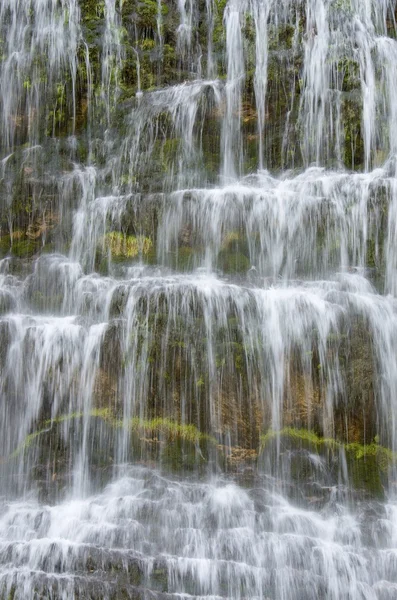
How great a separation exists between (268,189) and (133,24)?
831 centimetres

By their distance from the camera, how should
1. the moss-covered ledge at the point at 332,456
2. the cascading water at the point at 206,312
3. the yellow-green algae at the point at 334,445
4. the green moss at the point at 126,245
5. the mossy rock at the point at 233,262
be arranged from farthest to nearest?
the green moss at the point at 126,245, the mossy rock at the point at 233,262, the yellow-green algae at the point at 334,445, the moss-covered ledge at the point at 332,456, the cascading water at the point at 206,312

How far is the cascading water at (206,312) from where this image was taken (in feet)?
27.9

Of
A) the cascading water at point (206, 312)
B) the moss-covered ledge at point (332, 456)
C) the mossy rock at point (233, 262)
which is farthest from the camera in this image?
the mossy rock at point (233, 262)

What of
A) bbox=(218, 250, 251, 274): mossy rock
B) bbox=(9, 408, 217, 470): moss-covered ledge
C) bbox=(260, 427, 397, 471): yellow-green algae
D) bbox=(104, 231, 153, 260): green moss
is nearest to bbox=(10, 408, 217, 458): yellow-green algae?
bbox=(9, 408, 217, 470): moss-covered ledge

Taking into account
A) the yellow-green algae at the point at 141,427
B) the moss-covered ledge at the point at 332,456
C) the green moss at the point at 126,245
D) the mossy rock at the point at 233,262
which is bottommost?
the moss-covered ledge at the point at 332,456

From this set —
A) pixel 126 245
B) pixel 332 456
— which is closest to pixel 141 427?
pixel 332 456

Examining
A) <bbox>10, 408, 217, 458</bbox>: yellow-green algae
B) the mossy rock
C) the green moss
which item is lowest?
<bbox>10, 408, 217, 458</bbox>: yellow-green algae

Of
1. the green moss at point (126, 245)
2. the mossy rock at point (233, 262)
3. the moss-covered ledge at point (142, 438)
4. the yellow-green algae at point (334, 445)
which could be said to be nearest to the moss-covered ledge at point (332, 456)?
the yellow-green algae at point (334, 445)

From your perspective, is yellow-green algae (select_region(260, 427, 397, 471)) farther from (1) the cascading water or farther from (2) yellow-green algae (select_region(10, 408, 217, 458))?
(2) yellow-green algae (select_region(10, 408, 217, 458))

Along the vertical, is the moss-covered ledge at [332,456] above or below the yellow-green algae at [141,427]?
below

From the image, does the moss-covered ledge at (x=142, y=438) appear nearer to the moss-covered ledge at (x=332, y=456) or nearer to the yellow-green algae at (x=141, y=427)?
the yellow-green algae at (x=141, y=427)

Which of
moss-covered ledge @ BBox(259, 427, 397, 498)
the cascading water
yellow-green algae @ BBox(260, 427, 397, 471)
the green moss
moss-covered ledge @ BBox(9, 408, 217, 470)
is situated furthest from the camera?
the green moss

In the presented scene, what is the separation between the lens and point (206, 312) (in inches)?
433

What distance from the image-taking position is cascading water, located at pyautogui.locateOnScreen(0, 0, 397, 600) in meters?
8.49
